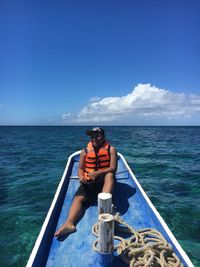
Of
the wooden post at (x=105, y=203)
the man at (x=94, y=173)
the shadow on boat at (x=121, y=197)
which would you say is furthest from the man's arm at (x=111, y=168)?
the wooden post at (x=105, y=203)

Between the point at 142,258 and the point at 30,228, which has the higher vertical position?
the point at 142,258

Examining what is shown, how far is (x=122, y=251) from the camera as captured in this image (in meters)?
3.51

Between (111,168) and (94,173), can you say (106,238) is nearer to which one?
(94,173)

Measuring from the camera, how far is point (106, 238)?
10.3ft

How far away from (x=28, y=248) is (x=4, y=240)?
886 mm

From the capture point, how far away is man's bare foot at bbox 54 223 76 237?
4.12 metres

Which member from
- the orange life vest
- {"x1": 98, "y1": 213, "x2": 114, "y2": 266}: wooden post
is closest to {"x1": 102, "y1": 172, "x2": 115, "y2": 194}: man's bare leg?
the orange life vest

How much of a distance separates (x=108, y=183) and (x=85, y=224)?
1023 millimetres

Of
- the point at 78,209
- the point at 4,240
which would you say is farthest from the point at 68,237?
the point at 4,240

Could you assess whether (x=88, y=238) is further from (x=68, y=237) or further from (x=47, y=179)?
(x=47, y=179)

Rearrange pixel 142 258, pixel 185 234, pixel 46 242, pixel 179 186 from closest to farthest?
pixel 142 258
pixel 46 242
pixel 185 234
pixel 179 186

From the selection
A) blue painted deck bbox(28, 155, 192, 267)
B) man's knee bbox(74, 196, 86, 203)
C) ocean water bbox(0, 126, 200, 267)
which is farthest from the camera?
ocean water bbox(0, 126, 200, 267)

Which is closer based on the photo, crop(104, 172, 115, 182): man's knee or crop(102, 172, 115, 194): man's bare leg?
crop(102, 172, 115, 194): man's bare leg

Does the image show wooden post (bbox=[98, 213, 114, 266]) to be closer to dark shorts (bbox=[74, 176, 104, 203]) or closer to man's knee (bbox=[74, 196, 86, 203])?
man's knee (bbox=[74, 196, 86, 203])
